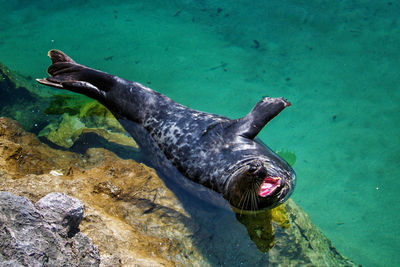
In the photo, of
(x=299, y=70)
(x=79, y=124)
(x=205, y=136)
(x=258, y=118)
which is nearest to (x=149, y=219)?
(x=205, y=136)

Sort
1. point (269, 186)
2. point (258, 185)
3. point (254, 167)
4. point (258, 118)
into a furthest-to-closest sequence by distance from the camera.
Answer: point (258, 118)
point (269, 186)
point (258, 185)
point (254, 167)

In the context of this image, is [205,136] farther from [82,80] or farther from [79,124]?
[79,124]

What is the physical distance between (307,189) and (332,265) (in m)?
1.65

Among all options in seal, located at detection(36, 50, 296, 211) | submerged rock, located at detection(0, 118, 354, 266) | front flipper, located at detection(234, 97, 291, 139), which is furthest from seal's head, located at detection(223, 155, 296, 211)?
front flipper, located at detection(234, 97, 291, 139)

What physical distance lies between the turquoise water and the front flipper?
76.7 inches

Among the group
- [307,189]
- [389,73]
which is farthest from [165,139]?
[389,73]

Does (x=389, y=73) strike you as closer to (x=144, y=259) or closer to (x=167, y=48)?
(x=167, y=48)

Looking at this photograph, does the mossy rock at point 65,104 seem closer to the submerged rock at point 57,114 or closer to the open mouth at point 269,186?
the submerged rock at point 57,114

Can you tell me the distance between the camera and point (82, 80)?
392 cm

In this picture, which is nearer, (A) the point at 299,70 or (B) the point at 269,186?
(B) the point at 269,186

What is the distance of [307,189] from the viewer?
4.94 metres

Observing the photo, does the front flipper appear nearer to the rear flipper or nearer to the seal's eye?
the seal's eye

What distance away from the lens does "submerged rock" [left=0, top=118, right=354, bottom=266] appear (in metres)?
2.46

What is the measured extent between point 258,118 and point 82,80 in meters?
2.44
